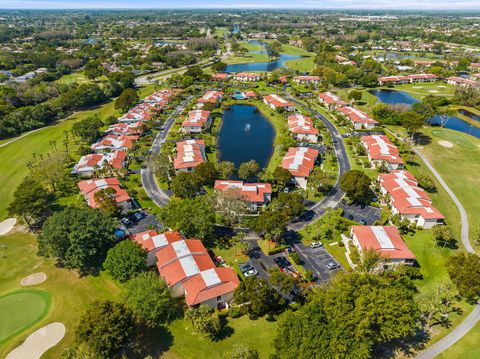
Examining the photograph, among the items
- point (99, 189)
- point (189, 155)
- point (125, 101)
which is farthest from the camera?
point (125, 101)

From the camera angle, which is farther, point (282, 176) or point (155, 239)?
point (282, 176)

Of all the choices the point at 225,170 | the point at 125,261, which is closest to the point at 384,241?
the point at 225,170

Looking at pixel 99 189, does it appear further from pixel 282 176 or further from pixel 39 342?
pixel 282 176

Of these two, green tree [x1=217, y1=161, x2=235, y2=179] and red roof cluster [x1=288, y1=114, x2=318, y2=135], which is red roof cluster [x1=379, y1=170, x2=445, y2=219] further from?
green tree [x1=217, y1=161, x2=235, y2=179]

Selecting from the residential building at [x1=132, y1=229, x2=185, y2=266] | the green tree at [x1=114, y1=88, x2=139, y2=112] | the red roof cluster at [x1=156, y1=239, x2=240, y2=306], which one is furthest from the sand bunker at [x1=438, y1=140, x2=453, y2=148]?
the green tree at [x1=114, y1=88, x2=139, y2=112]

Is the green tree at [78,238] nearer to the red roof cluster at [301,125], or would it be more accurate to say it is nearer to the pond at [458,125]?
the red roof cluster at [301,125]

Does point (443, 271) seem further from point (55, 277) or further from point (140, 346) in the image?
point (55, 277)
